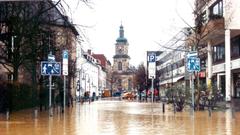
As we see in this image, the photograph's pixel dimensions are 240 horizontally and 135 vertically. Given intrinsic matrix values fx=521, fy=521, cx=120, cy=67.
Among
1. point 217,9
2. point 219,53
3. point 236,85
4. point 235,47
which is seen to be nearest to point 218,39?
point 235,47

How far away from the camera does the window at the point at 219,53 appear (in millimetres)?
63819

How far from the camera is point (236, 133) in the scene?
21000 mm

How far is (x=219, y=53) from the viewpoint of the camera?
6575 centimetres

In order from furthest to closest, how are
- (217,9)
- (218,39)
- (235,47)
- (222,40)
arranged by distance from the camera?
(222,40), (218,39), (217,9), (235,47)

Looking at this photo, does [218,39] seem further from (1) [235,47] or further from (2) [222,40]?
(1) [235,47]

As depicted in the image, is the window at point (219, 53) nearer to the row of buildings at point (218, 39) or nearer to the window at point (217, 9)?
the row of buildings at point (218, 39)

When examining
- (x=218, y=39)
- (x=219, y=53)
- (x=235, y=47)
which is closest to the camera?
(x=235, y=47)

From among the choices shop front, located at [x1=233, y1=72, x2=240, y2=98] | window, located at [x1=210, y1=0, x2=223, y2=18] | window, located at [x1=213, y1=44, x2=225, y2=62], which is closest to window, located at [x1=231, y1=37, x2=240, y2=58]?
shop front, located at [x1=233, y1=72, x2=240, y2=98]

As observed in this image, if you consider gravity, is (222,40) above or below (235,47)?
above

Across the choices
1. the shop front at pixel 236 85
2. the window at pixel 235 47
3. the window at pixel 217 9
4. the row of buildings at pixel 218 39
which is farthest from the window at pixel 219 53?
the window at pixel 217 9

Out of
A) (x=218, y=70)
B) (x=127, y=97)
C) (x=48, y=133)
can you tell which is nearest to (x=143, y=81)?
(x=127, y=97)

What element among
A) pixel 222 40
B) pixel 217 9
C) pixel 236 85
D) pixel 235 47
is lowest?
pixel 236 85

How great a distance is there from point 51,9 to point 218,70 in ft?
105

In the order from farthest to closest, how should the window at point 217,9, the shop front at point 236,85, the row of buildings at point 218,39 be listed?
the shop front at point 236,85
the window at point 217,9
the row of buildings at point 218,39
